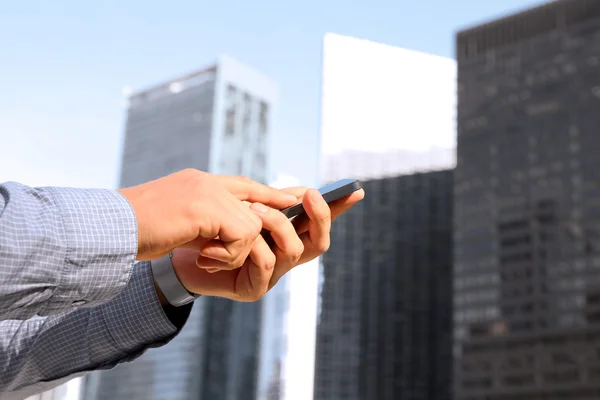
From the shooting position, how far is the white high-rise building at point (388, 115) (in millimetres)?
53062

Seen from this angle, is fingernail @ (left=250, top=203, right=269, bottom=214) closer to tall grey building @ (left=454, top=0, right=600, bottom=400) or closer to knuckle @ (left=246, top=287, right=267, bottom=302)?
knuckle @ (left=246, top=287, right=267, bottom=302)

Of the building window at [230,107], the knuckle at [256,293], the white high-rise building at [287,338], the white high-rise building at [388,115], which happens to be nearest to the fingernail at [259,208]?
the knuckle at [256,293]

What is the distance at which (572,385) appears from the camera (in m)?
61.0

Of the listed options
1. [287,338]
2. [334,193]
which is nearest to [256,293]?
[334,193]

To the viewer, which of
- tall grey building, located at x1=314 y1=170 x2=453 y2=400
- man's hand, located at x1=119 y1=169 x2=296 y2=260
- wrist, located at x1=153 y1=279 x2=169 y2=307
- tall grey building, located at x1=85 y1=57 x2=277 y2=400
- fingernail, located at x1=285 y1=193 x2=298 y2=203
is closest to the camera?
man's hand, located at x1=119 y1=169 x2=296 y2=260

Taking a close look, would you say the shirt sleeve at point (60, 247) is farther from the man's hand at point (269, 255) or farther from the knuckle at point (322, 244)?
the knuckle at point (322, 244)

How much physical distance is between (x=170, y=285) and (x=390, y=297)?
81504 mm

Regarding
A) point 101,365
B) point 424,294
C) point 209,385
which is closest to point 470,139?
point 424,294

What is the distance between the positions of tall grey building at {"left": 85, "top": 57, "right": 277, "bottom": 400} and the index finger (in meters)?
82.3

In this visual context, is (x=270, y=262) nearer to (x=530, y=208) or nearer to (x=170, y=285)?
(x=170, y=285)

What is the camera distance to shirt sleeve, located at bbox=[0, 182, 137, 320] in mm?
791

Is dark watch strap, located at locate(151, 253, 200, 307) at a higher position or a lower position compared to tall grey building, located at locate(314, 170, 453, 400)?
lower

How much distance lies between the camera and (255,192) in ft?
3.73

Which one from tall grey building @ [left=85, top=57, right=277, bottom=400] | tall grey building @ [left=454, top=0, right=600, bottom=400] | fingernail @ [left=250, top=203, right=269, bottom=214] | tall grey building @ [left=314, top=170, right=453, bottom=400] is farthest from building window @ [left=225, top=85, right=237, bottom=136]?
fingernail @ [left=250, top=203, right=269, bottom=214]
